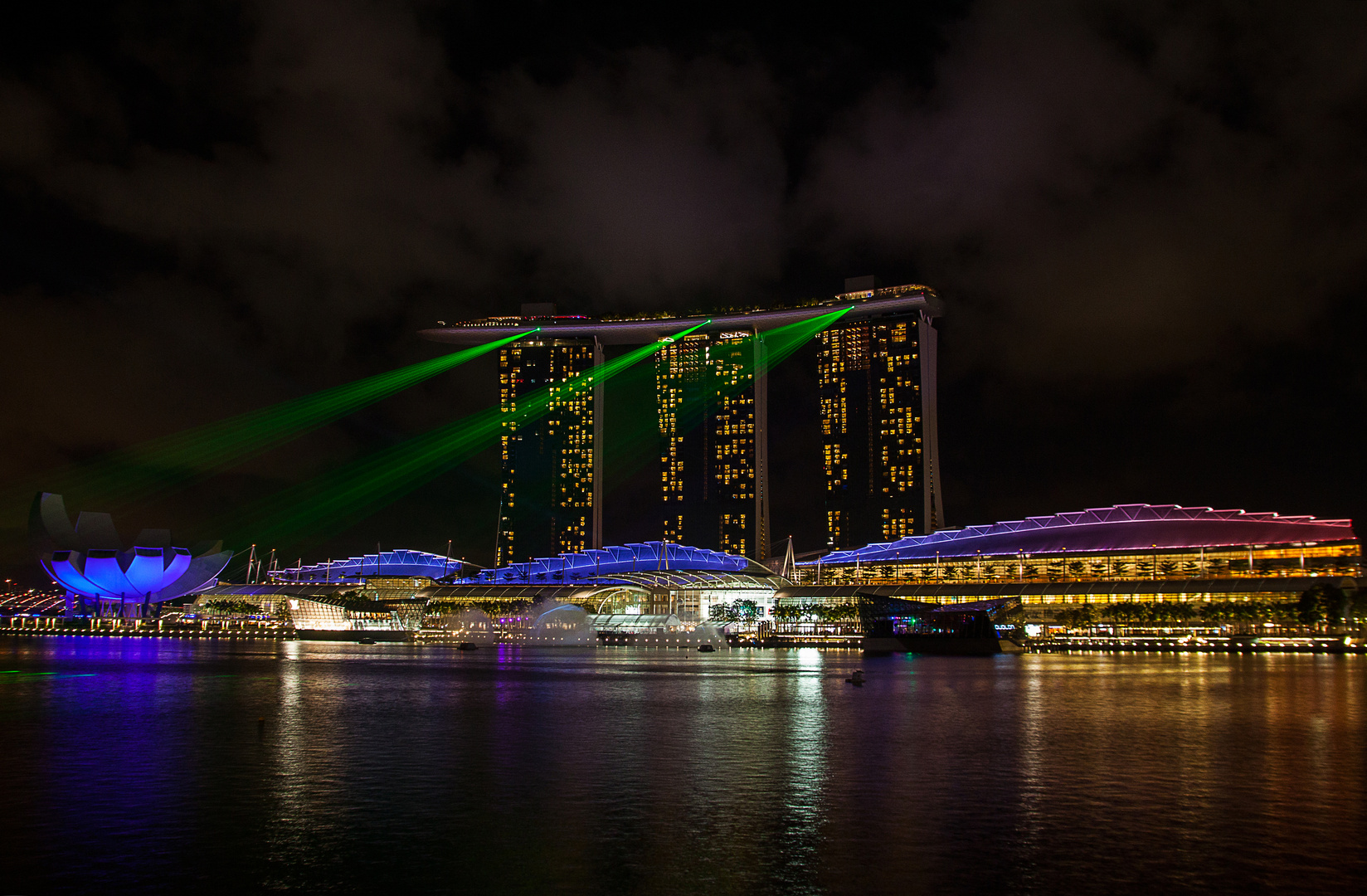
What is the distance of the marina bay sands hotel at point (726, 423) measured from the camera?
15862 centimetres

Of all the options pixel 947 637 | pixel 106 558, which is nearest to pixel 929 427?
pixel 947 637

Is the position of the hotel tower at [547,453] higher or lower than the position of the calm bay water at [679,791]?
higher

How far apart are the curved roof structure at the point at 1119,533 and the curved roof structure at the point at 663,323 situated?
4217 centimetres

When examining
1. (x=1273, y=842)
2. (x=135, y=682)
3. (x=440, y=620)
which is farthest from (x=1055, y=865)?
(x=440, y=620)

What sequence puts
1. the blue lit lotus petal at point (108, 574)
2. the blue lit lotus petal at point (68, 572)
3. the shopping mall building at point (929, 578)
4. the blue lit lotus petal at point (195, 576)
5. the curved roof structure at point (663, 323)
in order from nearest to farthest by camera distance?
the shopping mall building at point (929, 578) → the blue lit lotus petal at point (68, 572) → the blue lit lotus petal at point (108, 574) → the blue lit lotus petal at point (195, 576) → the curved roof structure at point (663, 323)

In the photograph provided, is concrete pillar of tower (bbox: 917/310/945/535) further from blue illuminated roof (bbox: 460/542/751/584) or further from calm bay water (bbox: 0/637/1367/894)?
calm bay water (bbox: 0/637/1367/894)

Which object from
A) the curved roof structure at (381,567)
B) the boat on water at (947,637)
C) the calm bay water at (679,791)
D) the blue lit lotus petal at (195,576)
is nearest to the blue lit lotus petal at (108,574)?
the blue lit lotus petal at (195,576)

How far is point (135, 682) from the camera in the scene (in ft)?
139

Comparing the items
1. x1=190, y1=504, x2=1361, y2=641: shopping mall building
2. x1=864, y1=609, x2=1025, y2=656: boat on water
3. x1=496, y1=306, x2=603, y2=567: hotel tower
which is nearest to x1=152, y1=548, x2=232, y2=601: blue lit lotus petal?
x1=190, y1=504, x2=1361, y2=641: shopping mall building

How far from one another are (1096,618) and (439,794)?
314ft

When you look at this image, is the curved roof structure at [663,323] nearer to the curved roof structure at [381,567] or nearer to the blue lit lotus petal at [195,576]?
the curved roof structure at [381,567]

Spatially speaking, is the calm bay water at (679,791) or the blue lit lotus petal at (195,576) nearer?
the calm bay water at (679,791)

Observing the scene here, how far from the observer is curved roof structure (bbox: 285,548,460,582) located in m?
158

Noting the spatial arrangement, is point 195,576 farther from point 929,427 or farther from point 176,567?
point 929,427
